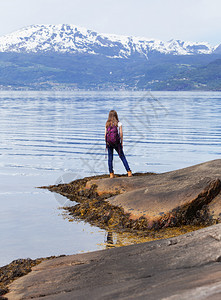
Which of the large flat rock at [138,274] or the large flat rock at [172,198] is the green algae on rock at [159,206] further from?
the large flat rock at [138,274]

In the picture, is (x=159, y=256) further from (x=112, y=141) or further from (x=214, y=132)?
(x=214, y=132)

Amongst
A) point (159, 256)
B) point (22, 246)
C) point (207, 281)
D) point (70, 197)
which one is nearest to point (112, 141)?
point (70, 197)

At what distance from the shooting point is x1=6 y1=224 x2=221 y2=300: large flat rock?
5703 mm

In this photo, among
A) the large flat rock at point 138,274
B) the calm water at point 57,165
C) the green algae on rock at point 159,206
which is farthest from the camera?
the green algae on rock at point 159,206

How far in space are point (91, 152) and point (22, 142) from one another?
7315 millimetres

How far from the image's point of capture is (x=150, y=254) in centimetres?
777

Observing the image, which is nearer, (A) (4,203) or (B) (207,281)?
(B) (207,281)

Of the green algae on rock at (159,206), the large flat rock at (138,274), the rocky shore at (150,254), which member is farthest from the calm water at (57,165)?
the large flat rock at (138,274)

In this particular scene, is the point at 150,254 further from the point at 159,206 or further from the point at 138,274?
the point at 159,206

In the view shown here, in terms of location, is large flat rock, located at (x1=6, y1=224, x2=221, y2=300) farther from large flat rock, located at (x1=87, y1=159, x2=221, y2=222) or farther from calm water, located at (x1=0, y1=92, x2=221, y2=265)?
large flat rock, located at (x1=87, y1=159, x2=221, y2=222)

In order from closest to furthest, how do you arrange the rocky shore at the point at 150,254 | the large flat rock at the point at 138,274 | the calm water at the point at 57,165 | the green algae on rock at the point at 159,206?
the large flat rock at the point at 138,274 → the rocky shore at the point at 150,254 → the calm water at the point at 57,165 → the green algae on rock at the point at 159,206

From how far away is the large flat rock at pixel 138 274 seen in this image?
5.70m

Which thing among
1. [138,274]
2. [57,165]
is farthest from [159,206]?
[57,165]

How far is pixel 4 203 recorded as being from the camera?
15680mm
